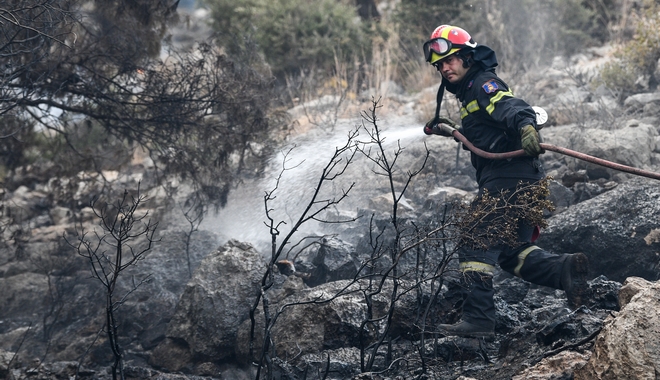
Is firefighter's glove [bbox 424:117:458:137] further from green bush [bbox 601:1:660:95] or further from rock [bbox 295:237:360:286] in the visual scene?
green bush [bbox 601:1:660:95]

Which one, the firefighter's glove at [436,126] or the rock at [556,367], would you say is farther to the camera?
the firefighter's glove at [436,126]

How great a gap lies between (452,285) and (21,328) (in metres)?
3.79

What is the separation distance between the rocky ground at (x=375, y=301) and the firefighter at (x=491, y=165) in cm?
17

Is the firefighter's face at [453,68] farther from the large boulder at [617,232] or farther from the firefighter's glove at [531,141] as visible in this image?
the large boulder at [617,232]

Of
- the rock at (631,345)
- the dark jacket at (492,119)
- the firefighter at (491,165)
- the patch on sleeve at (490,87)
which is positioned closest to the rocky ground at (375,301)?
the rock at (631,345)

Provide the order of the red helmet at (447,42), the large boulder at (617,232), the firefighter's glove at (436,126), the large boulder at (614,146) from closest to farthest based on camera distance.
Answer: the red helmet at (447,42) < the firefighter's glove at (436,126) < the large boulder at (617,232) < the large boulder at (614,146)

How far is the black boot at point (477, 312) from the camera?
4051mm

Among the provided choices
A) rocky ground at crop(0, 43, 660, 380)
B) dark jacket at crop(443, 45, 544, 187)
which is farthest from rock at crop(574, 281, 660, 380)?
dark jacket at crop(443, 45, 544, 187)

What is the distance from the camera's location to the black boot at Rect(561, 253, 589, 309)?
4023 mm

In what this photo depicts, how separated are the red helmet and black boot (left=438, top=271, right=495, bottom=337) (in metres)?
1.43

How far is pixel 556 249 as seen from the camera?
522cm

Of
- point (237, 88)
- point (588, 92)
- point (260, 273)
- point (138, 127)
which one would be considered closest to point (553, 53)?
point (588, 92)

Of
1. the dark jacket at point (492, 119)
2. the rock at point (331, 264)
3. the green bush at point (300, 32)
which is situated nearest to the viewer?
the dark jacket at point (492, 119)

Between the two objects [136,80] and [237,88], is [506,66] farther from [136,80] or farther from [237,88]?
[136,80]
